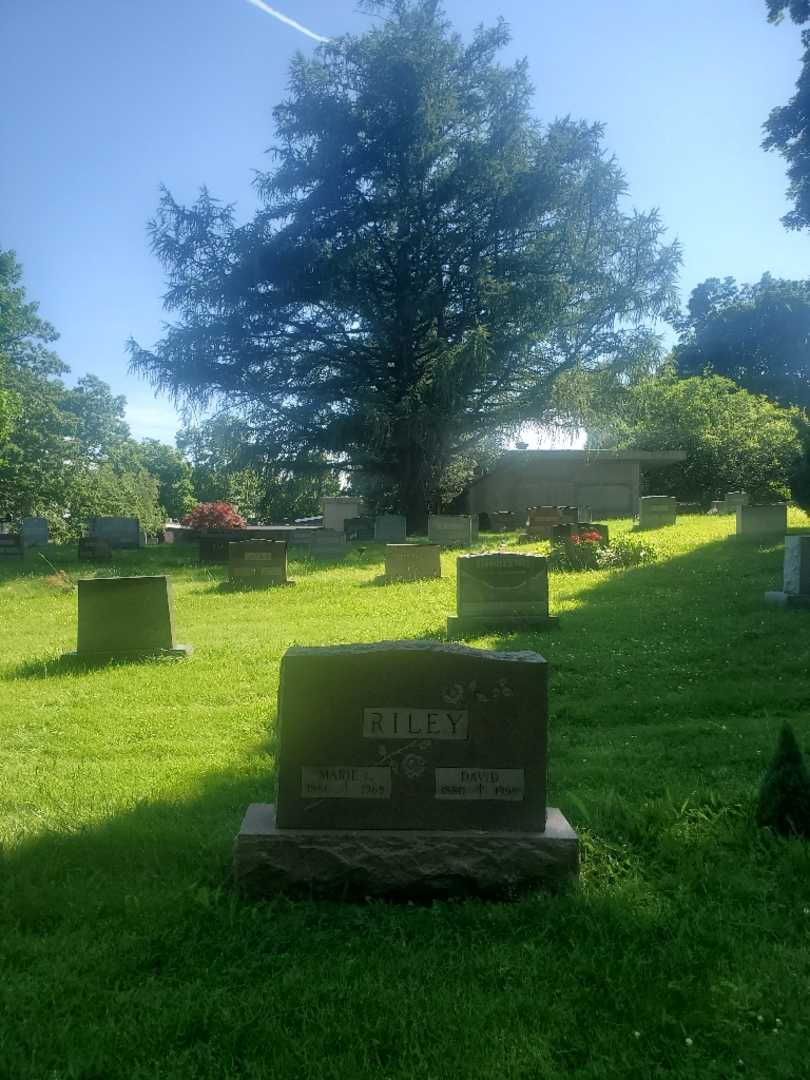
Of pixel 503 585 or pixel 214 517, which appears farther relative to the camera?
pixel 214 517

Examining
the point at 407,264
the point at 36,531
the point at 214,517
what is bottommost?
the point at 36,531

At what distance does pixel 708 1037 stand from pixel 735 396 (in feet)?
168

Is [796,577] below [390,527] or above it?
below

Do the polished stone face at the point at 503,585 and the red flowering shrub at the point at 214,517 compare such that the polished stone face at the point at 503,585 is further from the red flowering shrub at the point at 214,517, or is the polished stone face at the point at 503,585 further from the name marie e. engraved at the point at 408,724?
the red flowering shrub at the point at 214,517

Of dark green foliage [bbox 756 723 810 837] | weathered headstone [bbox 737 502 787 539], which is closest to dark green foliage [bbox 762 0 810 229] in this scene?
weathered headstone [bbox 737 502 787 539]

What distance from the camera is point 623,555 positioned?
61.7 ft

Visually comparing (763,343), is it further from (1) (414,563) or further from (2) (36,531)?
(1) (414,563)

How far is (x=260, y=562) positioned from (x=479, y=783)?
15921 millimetres

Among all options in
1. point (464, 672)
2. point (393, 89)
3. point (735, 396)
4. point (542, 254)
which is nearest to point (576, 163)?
point (542, 254)

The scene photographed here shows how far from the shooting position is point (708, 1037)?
3021 millimetres

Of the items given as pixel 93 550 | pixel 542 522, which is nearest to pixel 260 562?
pixel 93 550

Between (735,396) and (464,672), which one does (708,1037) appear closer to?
(464,672)

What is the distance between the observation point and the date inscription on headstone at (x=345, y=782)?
438 cm

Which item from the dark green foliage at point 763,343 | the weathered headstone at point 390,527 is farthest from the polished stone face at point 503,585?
the dark green foliage at point 763,343
